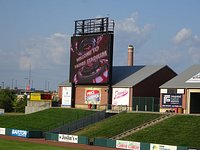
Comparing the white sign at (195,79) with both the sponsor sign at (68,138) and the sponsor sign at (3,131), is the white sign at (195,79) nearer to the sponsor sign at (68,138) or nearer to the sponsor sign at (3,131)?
the sponsor sign at (68,138)

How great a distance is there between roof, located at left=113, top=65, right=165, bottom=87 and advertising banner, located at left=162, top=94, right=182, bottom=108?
8.30 m

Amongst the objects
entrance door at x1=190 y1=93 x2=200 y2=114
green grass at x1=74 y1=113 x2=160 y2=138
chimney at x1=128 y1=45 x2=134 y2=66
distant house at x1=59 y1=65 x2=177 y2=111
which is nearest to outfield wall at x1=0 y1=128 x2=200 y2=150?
green grass at x1=74 y1=113 x2=160 y2=138

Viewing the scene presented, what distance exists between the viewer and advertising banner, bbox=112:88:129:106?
76.7 metres

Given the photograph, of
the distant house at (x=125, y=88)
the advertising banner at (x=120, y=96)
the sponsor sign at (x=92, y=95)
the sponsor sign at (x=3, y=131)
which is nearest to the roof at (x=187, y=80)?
the distant house at (x=125, y=88)

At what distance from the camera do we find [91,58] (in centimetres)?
7825

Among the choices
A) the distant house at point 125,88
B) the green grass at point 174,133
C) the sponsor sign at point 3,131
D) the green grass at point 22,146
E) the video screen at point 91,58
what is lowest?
the green grass at point 22,146

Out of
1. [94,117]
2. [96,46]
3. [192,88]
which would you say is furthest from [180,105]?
[96,46]

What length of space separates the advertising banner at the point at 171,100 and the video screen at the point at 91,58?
11265 millimetres

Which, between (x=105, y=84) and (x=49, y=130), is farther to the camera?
(x=105, y=84)

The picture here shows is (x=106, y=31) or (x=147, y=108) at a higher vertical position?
(x=106, y=31)

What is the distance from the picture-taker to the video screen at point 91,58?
76.7 metres

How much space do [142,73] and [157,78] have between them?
2950mm

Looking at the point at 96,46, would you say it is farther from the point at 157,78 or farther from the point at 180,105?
the point at 180,105

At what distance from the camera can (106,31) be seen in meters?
78.7
